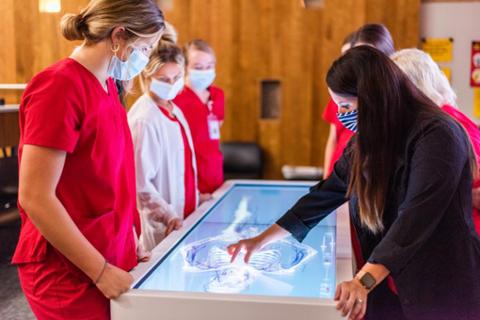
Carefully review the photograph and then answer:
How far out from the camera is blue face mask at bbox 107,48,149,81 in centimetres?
132

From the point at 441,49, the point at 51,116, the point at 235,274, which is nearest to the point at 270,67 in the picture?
the point at 441,49

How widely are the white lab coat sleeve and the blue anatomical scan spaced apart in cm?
13

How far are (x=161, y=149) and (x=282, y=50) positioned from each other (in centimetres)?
288

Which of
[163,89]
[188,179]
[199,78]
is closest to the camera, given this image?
[163,89]

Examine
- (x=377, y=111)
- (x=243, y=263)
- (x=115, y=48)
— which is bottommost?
(x=243, y=263)

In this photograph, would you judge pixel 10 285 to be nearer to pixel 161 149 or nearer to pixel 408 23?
pixel 161 149

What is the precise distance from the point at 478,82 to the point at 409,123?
362 centimetres

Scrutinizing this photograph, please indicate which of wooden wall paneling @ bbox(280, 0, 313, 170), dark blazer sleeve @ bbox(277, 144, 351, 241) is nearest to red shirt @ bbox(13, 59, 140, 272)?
dark blazer sleeve @ bbox(277, 144, 351, 241)

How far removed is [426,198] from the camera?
4.05 ft

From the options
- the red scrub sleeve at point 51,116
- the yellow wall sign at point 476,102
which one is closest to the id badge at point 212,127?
the red scrub sleeve at point 51,116

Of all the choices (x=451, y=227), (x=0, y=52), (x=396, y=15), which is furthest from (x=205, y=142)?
(x=396, y=15)

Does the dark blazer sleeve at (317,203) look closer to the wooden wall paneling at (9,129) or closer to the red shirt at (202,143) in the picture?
the red shirt at (202,143)

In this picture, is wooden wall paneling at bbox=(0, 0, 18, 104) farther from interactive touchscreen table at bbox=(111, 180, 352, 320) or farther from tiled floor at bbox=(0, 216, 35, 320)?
tiled floor at bbox=(0, 216, 35, 320)

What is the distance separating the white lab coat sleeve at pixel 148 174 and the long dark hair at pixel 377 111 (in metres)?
0.79
